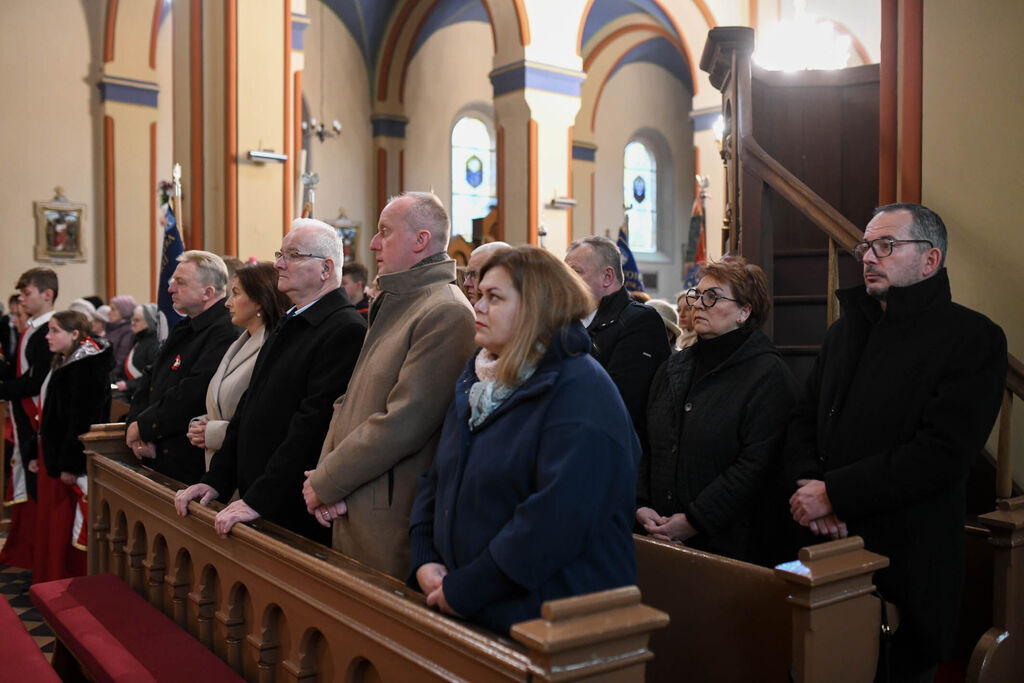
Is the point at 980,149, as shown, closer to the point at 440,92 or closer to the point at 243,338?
the point at 243,338

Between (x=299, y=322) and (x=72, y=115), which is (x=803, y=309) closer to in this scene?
(x=299, y=322)

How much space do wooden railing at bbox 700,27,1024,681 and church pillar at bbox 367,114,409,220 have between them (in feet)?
31.2

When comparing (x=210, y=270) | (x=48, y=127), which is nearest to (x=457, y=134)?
(x=48, y=127)

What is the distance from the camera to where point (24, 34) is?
410 inches

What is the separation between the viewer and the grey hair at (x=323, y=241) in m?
2.75

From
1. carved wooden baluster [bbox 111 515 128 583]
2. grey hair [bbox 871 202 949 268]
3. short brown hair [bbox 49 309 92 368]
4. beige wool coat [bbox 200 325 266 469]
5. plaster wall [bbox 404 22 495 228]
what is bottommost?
carved wooden baluster [bbox 111 515 128 583]

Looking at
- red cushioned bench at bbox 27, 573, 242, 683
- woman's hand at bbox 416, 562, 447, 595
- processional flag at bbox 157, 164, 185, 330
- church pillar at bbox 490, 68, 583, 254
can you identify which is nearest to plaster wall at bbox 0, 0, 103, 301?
processional flag at bbox 157, 164, 185, 330

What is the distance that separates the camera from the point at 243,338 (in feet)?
10.4

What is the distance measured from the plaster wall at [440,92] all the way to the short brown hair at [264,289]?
11011mm

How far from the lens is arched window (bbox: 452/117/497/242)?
1455 centimetres

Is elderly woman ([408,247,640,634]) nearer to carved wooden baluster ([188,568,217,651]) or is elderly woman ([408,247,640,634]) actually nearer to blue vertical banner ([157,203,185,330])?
carved wooden baluster ([188,568,217,651])

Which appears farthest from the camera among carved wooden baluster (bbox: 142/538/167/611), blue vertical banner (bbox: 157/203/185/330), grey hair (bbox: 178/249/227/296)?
blue vertical banner (bbox: 157/203/185/330)

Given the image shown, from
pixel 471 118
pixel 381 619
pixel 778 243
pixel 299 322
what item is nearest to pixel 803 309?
pixel 778 243

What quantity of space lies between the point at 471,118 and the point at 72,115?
240 inches
